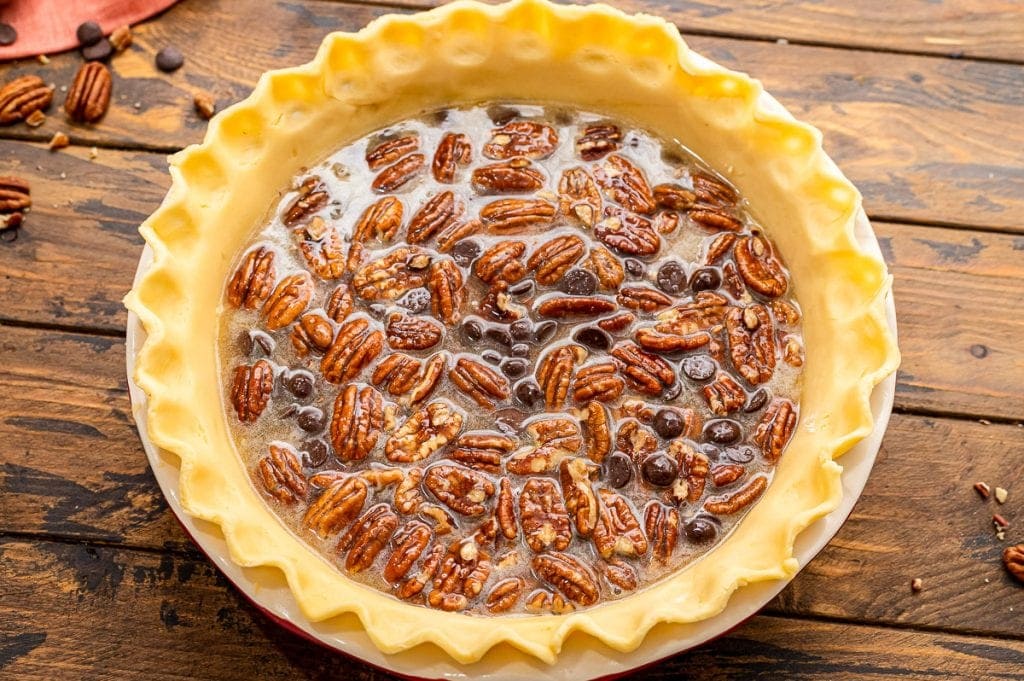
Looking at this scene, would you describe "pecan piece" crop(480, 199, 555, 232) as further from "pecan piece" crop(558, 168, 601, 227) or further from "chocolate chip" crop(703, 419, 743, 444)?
"chocolate chip" crop(703, 419, 743, 444)

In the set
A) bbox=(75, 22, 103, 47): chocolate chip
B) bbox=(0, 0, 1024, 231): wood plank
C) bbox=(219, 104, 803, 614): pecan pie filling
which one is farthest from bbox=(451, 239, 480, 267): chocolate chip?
bbox=(75, 22, 103, 47): chocolate chip

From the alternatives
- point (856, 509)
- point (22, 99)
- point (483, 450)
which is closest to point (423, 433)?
point (483, 450)

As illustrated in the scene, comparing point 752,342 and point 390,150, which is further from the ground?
point 390,150

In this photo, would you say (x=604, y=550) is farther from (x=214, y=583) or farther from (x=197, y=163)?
(x=197, y=163)

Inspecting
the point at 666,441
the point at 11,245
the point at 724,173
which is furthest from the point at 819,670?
the point at 11,245

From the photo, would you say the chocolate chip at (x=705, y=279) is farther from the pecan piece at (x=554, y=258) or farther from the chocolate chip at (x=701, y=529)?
the chocolate chip at (x=701, y=529)

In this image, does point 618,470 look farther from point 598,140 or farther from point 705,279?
point 598,140
